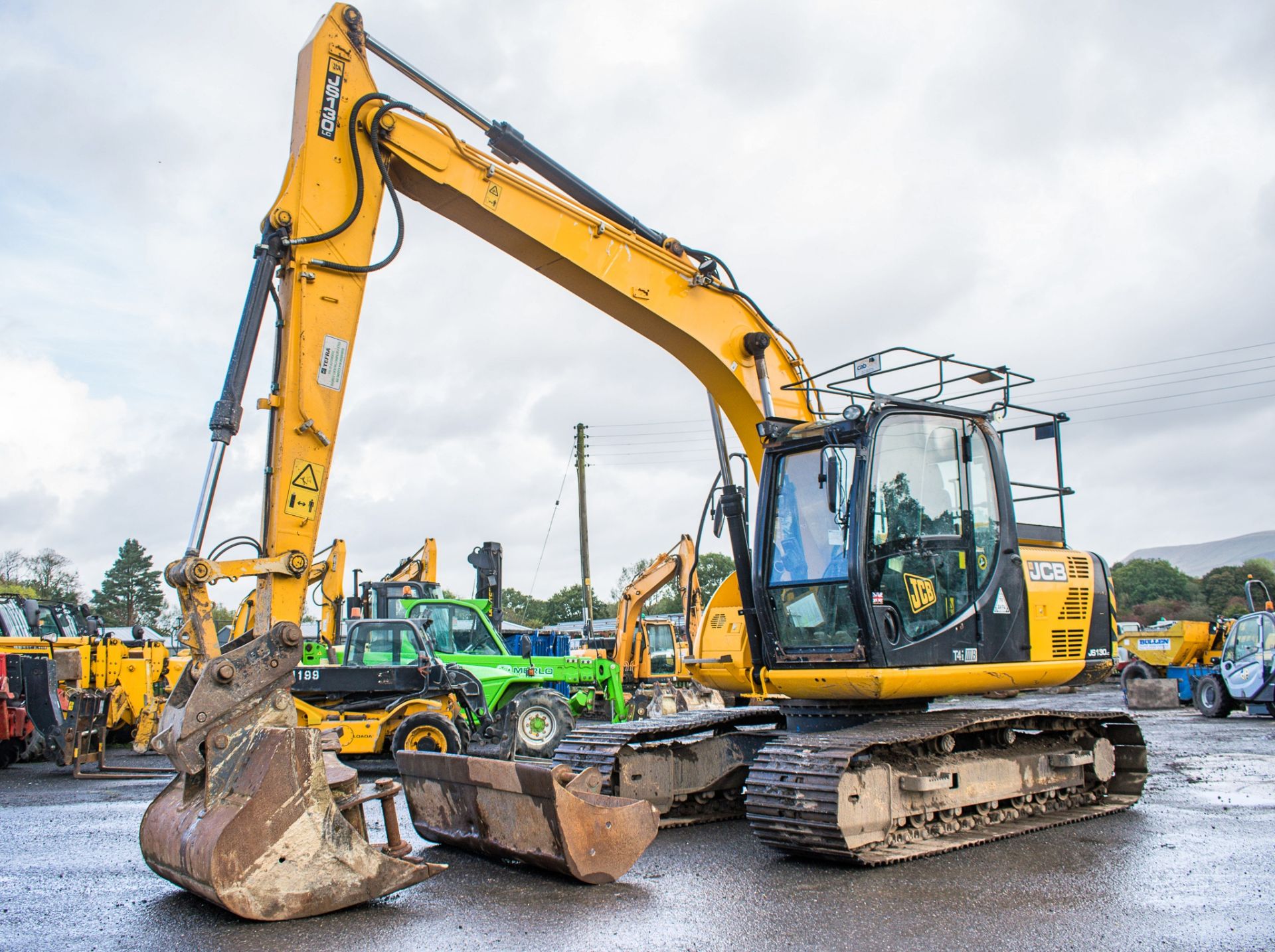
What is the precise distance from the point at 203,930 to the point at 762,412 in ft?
16.5

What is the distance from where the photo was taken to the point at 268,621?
18.2ft

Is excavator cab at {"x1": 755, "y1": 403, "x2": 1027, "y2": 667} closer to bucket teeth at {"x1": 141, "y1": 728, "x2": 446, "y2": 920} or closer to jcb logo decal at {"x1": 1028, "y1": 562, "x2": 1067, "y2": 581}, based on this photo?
jcb logo decal at {"x1": 1028, "y1": 562, "x2": 1067, "y2": 581}

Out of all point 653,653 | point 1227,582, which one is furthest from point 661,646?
point 1227,582

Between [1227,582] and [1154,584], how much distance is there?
448 centimetres

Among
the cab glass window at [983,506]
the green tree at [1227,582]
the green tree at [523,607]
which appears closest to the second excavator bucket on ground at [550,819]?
the cab glass window at [983,506]

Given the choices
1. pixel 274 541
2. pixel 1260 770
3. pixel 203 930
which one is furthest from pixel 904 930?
pixel 1260 770

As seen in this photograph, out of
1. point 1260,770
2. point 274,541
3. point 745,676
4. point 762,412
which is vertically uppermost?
point 762,412

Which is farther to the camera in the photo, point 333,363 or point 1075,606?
point 1075,606

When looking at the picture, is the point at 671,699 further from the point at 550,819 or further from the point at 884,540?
the point at 550,819

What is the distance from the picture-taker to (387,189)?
6.56 metres

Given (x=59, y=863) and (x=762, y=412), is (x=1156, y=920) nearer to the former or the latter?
(x=762, y=412)

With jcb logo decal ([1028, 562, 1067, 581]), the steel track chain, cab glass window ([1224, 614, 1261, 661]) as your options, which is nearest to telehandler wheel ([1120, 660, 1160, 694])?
cab glass window ([1224, 614, 1261, 661])

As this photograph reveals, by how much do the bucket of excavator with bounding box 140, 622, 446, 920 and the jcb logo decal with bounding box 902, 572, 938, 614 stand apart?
11.6ft

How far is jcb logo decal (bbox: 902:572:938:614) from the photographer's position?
6.93 metres
